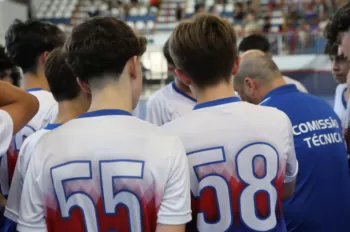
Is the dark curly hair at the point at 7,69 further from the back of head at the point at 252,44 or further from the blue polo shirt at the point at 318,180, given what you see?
the back of head at the point at 252,44

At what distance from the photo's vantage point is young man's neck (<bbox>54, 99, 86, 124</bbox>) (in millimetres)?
1969

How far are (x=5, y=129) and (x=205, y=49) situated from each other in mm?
713

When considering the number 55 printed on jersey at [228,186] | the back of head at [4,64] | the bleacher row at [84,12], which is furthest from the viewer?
the bleacher row at [84,12]

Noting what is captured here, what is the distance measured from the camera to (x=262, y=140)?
1.74 meters

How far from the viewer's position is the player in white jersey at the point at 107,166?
151cm

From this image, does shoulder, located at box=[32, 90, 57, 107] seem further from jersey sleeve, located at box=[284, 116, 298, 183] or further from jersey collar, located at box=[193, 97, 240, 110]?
jersey sleeve, located at box=[284, 116, 298, 183]

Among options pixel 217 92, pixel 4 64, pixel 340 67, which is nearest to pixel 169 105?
pixel 4 64

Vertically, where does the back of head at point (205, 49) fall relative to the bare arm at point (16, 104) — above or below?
above

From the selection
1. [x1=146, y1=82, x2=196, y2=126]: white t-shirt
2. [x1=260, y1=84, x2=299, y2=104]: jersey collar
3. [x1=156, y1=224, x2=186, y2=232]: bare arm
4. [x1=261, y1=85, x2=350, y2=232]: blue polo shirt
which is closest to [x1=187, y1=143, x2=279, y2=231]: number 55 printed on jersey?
[x1=156, y1=224, x2=186, y2=232]: bare arm

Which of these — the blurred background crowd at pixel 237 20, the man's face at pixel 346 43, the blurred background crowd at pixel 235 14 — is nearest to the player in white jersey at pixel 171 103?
the man's face at pixel 346 43

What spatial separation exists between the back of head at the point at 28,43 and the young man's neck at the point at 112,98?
1324 mm

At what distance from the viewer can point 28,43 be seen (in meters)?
2.77

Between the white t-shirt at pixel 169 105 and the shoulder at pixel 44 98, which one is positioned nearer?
the shoulder at pixel 44 98

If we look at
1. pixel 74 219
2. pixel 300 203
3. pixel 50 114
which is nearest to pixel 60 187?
pixel 74 219
